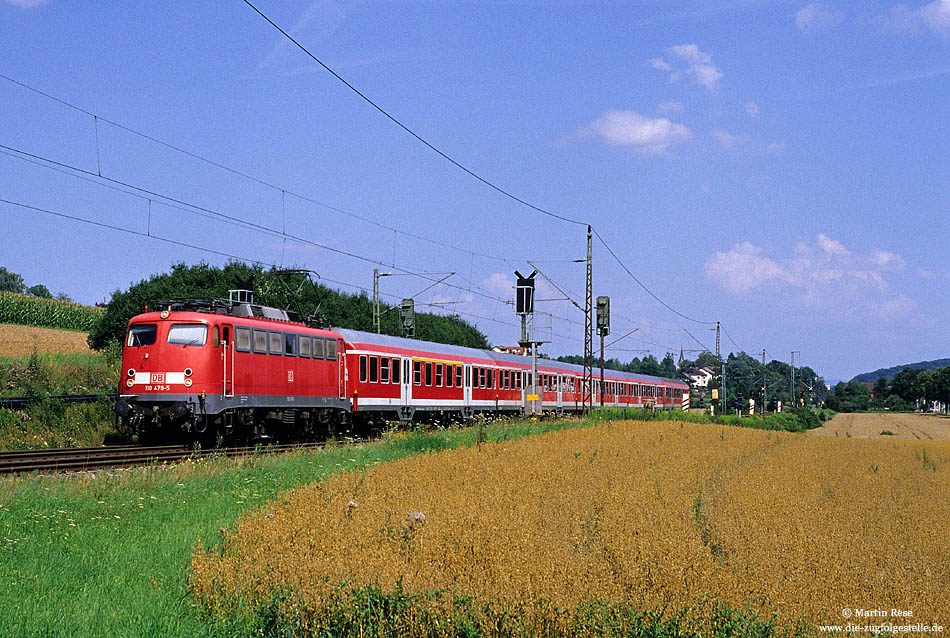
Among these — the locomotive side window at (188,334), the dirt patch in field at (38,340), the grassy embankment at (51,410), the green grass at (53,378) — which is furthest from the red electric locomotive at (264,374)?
the dirt patch in field at (38,340)

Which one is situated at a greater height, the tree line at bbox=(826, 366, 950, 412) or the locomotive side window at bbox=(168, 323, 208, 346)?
the locomotive side window at bbox=(168, 323, 208, 346)

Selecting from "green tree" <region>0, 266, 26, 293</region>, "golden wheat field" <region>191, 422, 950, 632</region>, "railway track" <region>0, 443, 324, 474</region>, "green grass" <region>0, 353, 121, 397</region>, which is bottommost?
"railway track" <region>0, 443, 324, 474</region>

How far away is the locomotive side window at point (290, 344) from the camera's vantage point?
89.0ft

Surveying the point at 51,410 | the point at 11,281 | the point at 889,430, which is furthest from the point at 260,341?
the point at 11,281

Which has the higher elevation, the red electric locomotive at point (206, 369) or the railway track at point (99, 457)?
the red electric locomotive at point (206, 369)

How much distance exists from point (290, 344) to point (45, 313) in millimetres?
48794

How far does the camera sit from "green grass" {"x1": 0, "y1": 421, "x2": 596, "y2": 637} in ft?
26.1

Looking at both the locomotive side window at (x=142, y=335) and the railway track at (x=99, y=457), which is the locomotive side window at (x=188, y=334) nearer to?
the locomotive side window at (x=142, y=335)

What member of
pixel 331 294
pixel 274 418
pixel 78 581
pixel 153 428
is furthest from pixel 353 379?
pixel 331 294

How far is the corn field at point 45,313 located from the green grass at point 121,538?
2073 inches

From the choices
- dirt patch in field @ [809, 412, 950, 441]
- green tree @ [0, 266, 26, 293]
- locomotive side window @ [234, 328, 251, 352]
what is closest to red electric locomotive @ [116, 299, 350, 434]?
locomotive side window @ [234, 328, 251, 352]

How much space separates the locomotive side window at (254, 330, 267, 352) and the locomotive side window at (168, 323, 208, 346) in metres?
2.14

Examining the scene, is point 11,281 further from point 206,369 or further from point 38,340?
point 206,369

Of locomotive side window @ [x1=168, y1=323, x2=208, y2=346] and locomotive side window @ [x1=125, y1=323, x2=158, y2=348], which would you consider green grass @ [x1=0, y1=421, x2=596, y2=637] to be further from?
locomotive side window @ [x1=125, y1=323, x2=158, y2=348]
